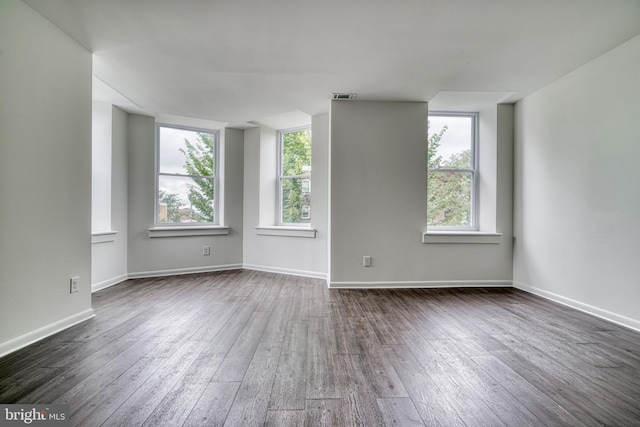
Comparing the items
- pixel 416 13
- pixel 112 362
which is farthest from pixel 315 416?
pixel 416 13

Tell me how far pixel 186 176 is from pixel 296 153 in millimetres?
1793

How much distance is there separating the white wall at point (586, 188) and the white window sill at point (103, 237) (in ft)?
17.0

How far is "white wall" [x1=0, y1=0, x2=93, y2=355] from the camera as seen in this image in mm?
1776

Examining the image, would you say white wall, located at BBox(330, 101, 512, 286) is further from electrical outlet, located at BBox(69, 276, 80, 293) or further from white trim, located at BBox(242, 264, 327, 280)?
electrical outlet, located at BBox(69, 276, 80, 293)

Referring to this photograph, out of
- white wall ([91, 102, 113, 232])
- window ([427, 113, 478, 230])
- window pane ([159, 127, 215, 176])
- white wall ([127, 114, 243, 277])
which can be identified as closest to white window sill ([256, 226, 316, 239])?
white wall ([127, 114, 243, 277])

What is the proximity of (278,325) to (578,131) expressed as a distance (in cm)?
340

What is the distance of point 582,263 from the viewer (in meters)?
2.71

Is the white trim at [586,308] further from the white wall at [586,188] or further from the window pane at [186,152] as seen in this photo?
the window pane at [186,152]

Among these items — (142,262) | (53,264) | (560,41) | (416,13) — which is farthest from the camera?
(142,262)

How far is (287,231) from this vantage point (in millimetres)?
4270

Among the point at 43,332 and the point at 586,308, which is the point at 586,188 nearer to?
the point at 586,308

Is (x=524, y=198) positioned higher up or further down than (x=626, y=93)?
further down

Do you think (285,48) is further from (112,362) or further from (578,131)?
(578,131)

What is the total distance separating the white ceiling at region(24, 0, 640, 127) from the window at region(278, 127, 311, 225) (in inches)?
50.8
